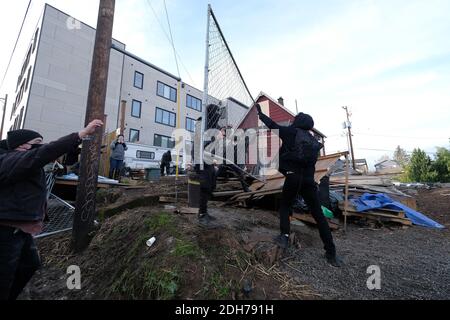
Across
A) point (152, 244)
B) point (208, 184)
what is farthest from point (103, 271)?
point (208, 184)

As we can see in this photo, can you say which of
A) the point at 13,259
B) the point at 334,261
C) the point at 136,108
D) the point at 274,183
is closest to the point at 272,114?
the point at 274,183

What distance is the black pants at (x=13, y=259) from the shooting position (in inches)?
70.1

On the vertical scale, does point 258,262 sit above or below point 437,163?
below

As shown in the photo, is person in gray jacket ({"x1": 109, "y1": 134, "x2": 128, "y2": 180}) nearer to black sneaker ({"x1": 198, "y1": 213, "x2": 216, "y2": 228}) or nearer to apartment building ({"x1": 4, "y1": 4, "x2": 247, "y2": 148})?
black sneaker ({"x1": 198, "y1": 213, "x2": 216, "y2": 228})

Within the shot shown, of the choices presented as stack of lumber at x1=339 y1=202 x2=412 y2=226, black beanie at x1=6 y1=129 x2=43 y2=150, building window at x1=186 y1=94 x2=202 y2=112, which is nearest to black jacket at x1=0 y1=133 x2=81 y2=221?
black beanie at x1=6 y1=129 x2=43 y2=150

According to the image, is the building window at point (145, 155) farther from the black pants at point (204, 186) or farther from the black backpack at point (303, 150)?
the black backpack at point (303, 150)

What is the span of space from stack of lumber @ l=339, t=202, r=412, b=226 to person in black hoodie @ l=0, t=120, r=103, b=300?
5679 mm

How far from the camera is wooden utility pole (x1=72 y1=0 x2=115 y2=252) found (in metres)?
3.39

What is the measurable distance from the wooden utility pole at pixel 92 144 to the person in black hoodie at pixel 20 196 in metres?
1.35

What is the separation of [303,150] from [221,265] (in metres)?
1.74

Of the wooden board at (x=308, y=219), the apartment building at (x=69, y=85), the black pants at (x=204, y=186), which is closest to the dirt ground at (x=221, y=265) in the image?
the black pants at (x=204, y=186)
